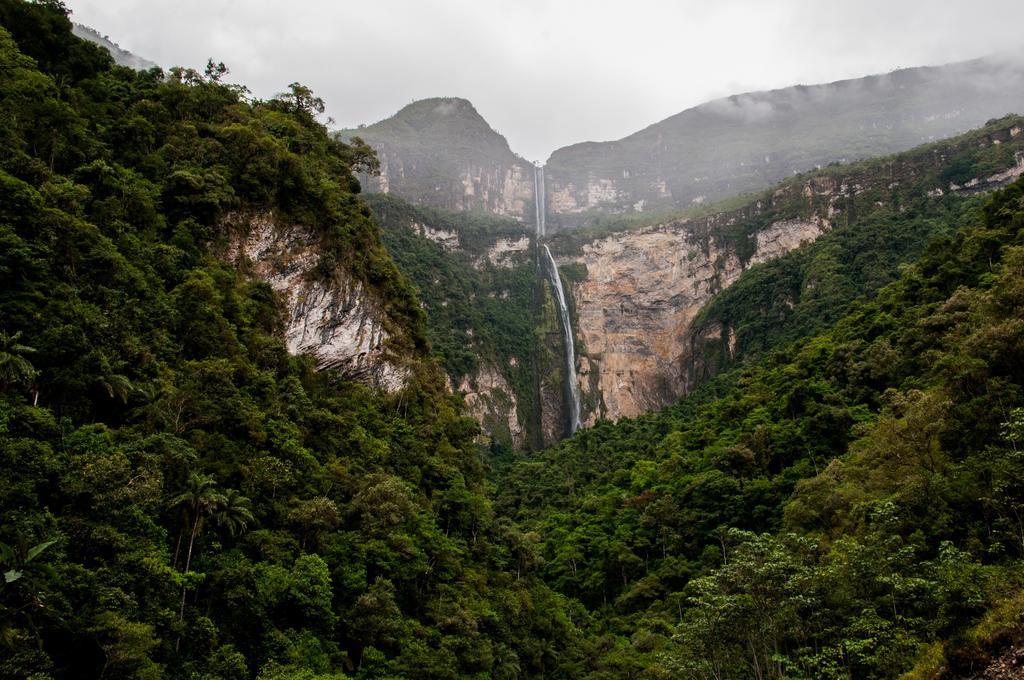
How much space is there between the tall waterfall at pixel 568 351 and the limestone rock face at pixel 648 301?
1.82 metres

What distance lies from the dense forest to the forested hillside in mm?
108

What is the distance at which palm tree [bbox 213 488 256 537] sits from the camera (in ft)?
64.5

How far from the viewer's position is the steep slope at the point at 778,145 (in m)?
166

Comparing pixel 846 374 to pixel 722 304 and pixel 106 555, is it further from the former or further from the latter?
pixel 722 304

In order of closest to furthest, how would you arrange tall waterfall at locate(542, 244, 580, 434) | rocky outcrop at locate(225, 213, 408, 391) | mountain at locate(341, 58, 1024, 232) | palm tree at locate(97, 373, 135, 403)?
palm tree at locate(97, 373, 135, 403), rocky outcrop at locate(225, 213, 408, 391), tall waterfall at locate(542, 244, 580, 434), mountain at locate(341, 58, 1024, 232)

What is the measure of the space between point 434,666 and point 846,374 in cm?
2673

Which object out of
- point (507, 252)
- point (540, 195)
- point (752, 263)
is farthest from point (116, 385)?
point (540, 195)

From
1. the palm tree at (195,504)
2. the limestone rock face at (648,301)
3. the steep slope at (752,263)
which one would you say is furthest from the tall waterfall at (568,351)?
the palm tree at (195,504)

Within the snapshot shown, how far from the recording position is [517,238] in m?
111

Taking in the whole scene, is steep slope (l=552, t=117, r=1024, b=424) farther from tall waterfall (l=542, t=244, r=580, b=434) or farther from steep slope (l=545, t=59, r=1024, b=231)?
steep slope (l=545, t=59, r=1024, b=231)

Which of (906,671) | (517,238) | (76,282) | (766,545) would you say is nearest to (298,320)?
(76,282)

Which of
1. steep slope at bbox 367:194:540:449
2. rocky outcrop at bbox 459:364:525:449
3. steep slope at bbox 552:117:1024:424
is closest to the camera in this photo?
steep slope at bbox 552:117:1024:424

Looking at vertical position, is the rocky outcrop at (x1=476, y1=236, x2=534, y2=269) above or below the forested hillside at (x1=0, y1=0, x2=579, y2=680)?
above

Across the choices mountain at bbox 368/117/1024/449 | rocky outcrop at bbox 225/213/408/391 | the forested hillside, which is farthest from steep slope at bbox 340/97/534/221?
the forested hillside
